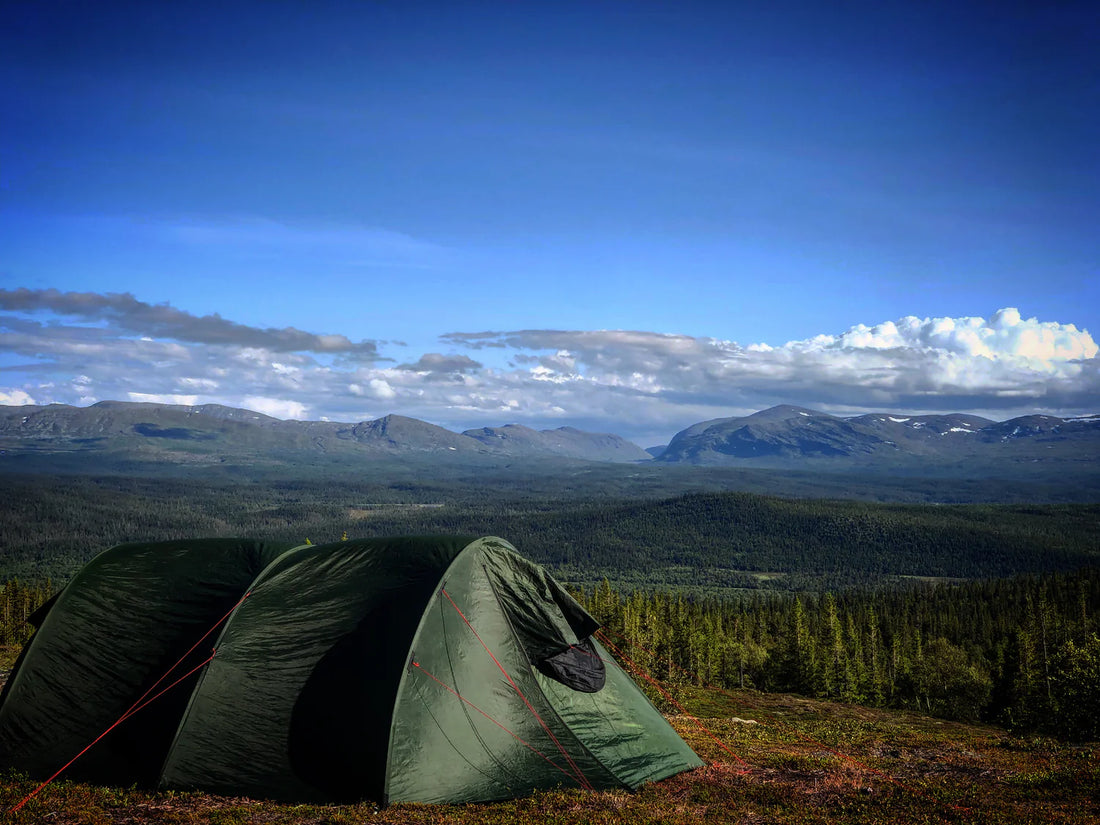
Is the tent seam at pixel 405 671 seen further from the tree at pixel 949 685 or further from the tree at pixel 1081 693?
the tree at pixel 949 685

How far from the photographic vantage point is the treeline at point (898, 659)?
168ft

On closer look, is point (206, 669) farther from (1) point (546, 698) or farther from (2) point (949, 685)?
(2) point (949, 685)

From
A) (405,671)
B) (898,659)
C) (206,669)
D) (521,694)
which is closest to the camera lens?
(405,671)

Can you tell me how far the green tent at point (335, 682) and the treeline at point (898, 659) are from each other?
42.6 meters

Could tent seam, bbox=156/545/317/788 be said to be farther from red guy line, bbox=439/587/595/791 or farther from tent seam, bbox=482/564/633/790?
tent seam, bbox=482/564/633/790

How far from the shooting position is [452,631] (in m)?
13.2

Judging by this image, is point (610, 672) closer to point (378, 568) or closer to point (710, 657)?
point (378, 568)

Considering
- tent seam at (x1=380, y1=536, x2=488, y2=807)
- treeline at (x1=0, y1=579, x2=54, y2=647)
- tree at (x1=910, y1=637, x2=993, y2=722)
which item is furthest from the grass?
treeline at (x1=0, y1=579, x2=54, y2=647)

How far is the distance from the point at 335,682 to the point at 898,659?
82.6 m

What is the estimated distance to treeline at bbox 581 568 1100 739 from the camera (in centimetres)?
5116

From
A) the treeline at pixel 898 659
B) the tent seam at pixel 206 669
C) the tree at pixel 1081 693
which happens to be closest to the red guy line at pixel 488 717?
the tent seam at pixel 206 669

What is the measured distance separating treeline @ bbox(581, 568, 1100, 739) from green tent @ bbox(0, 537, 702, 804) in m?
42.6

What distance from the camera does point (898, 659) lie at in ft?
259

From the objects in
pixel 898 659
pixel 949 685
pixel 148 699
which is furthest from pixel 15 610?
pixel 949 685
